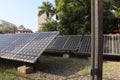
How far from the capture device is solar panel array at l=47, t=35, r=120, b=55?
10953mm

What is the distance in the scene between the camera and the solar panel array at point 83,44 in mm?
10953

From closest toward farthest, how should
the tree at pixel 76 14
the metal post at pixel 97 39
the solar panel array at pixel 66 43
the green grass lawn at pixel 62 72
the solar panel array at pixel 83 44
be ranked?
the metal post at pixel 97 39, the green grass lawn at pixel 62 72, the solar panel array at pixel 83 44, the solar panel array at pixel 66 43, the tree at pixel 76 14

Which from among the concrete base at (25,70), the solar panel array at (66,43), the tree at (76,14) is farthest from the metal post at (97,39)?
the tree at (76,14)

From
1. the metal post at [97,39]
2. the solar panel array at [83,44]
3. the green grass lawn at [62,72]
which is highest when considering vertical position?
the metal post at [97,39]

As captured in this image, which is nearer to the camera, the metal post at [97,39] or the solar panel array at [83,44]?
the metal post at [97,39]

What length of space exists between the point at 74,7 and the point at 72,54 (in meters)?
4.00

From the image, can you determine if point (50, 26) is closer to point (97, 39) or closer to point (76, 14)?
point (76, 14)

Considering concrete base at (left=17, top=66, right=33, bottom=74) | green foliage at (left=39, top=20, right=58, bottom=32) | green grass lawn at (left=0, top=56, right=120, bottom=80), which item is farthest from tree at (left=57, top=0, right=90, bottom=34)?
concrete base at (left=17, top=66, right=33, bottom=74)

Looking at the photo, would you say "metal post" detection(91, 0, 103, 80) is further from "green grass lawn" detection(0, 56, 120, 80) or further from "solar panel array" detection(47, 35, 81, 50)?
"solar panel array" detection(47, 35, 81, 50)

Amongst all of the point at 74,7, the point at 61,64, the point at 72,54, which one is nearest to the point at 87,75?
the point at 61,64

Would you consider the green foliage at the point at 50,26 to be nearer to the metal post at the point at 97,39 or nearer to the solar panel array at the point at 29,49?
the solar panel array at the point at 29,49

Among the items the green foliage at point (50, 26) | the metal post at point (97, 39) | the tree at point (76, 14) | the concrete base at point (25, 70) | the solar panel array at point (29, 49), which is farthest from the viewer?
the green foliage at point (50, 26)

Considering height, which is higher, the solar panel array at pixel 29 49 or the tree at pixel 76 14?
the tree at pixel 76 14

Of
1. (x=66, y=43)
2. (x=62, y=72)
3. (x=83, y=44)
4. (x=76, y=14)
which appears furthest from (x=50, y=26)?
(x=62, y=72)
